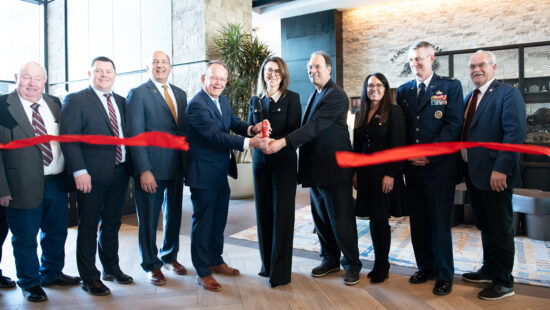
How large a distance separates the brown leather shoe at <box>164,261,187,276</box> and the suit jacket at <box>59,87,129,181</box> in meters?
0.95

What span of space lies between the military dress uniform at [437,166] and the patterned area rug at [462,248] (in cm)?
62

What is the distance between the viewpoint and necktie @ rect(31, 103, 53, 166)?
2.60m

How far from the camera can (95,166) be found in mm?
2650

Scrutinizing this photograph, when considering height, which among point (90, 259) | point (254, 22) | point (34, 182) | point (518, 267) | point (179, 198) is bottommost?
point (518, 267)

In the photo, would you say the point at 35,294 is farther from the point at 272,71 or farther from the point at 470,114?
the point at 470,114

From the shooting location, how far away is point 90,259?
8.93 feet

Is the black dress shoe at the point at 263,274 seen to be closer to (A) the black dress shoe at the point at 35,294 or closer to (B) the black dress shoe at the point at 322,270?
(B) the black dress shoe at the point at 322,270

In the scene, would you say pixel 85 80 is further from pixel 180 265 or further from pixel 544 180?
pixel 544 180

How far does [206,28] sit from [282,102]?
4777 millimetres

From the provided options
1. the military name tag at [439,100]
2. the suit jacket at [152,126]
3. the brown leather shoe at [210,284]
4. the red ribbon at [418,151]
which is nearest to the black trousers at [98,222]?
the suit jacket at [152,126]

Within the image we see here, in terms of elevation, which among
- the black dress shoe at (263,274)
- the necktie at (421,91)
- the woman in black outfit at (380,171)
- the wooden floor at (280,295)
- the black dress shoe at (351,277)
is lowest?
the wooden floor at (280,295)

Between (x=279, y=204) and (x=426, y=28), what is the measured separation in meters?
9.27

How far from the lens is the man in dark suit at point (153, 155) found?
278 cm

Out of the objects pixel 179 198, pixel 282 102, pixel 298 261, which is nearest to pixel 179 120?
pixel 179 198
